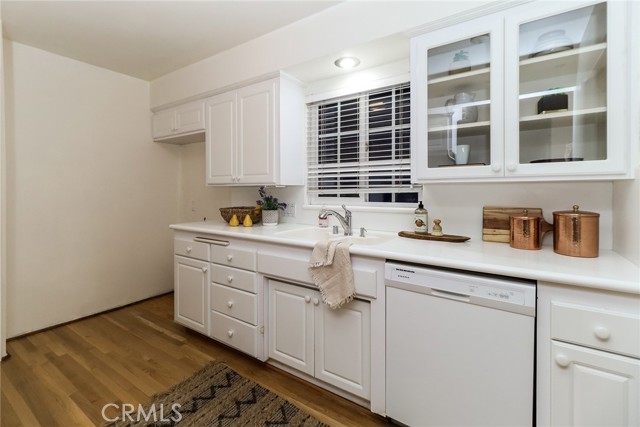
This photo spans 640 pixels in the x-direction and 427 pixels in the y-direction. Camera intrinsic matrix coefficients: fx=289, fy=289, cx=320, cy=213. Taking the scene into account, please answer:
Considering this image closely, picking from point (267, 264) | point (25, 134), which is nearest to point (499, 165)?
point (267, 264)

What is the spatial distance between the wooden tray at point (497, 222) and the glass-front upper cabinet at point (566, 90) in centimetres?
31

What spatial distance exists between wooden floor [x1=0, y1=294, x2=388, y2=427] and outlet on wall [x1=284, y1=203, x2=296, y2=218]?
3.95ft

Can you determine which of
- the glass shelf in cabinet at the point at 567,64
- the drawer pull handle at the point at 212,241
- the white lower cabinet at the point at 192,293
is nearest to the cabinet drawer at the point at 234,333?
the white lower cabinet at the point at 192,293

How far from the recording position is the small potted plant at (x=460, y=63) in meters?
1.57

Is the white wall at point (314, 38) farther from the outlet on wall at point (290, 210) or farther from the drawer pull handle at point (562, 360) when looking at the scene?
the drawer pull handle at point (562, 360)

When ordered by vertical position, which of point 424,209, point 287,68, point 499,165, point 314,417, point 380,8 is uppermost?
point 380,8

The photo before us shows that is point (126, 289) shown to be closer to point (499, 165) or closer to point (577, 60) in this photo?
point (499, 165)

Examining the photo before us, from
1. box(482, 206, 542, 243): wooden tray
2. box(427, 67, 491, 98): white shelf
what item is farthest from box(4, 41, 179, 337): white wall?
box(482, 206, 542, 243): wooden tray

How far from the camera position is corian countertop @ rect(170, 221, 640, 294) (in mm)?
1024

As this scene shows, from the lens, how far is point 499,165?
4.79 ft

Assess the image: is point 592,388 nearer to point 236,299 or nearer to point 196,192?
point 236,299

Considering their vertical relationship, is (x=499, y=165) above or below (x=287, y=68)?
below

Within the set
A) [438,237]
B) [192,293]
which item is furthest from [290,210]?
[438,237]

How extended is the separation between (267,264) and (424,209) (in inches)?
43.3
